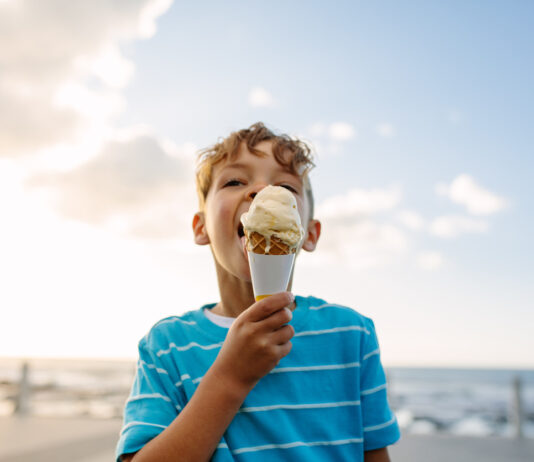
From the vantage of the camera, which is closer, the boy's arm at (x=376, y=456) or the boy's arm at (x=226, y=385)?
the boy's arm at (x=226, y=385)

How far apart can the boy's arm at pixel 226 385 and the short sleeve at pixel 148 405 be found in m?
0.05

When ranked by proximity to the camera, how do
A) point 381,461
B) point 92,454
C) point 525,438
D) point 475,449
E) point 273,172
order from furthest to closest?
point 525,438 → point 475,449 → point 92,454 → point 273,172 → point 381,461

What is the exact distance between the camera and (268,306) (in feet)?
4.28

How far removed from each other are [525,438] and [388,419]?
8.17 metres

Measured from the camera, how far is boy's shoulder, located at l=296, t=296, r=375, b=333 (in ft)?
5.65

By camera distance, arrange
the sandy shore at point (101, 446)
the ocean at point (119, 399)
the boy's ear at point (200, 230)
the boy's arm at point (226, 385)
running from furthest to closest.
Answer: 1. the ocean at point (119, 399)
2. the sandy shore at point (101, 446)
3. the boy's ear at point (200, 230)
4. the boy's arm at point (226, 385)

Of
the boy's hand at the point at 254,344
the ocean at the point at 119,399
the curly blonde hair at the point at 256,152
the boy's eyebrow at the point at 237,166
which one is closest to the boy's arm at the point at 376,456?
the boy's hand at the point at 254,344

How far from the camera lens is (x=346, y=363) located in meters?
1.64

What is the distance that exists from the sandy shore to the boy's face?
5.14 metres

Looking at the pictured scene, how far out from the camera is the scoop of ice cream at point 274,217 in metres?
1.41

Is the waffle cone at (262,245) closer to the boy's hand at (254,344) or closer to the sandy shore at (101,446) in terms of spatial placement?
the boy's hand at (254,344)

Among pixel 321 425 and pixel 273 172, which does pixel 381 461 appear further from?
pixel 273 172

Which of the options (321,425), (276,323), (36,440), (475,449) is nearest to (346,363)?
(321,425)

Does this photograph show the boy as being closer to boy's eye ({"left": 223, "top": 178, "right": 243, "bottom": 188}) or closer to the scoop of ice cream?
boy's eye ({"left": 223, "top": 178, "right": 243, "bottom": 188})
